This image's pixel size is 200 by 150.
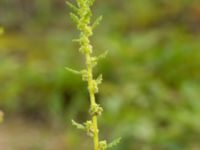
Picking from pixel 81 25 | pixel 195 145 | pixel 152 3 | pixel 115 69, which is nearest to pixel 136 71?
pixel 115 69

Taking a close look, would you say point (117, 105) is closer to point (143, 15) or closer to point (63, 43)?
point (63, 43)

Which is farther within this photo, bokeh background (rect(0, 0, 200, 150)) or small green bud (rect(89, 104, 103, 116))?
bokeh background (rect(0, 0, 200, 150))

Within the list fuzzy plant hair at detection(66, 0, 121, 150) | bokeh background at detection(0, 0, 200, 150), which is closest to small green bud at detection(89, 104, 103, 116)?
fuzzy plant hair at detection(66, 0, 121, 150)

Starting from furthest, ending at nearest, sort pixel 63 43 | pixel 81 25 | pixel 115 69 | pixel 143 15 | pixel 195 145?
pixel 143 15 → pixel 63 43 → pixel 115 69 → pixel 195 145 → pixel 81 25

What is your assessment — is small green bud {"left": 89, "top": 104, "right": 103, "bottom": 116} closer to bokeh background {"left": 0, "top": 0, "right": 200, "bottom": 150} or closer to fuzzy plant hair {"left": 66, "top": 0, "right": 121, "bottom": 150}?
fuzzy plant hair {"left": 66, "top": 0, "right": 121, "bottom": 150}

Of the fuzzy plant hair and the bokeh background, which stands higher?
the bokeh background

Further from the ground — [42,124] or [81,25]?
[42,124]

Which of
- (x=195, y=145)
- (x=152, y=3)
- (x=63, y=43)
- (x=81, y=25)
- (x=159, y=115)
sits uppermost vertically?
(x=152, y=3)

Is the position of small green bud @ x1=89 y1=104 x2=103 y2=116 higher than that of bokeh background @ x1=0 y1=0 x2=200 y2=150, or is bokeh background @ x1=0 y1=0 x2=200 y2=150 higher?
bokeh background @ x1=0 y1=0 x2=200 y2=150
